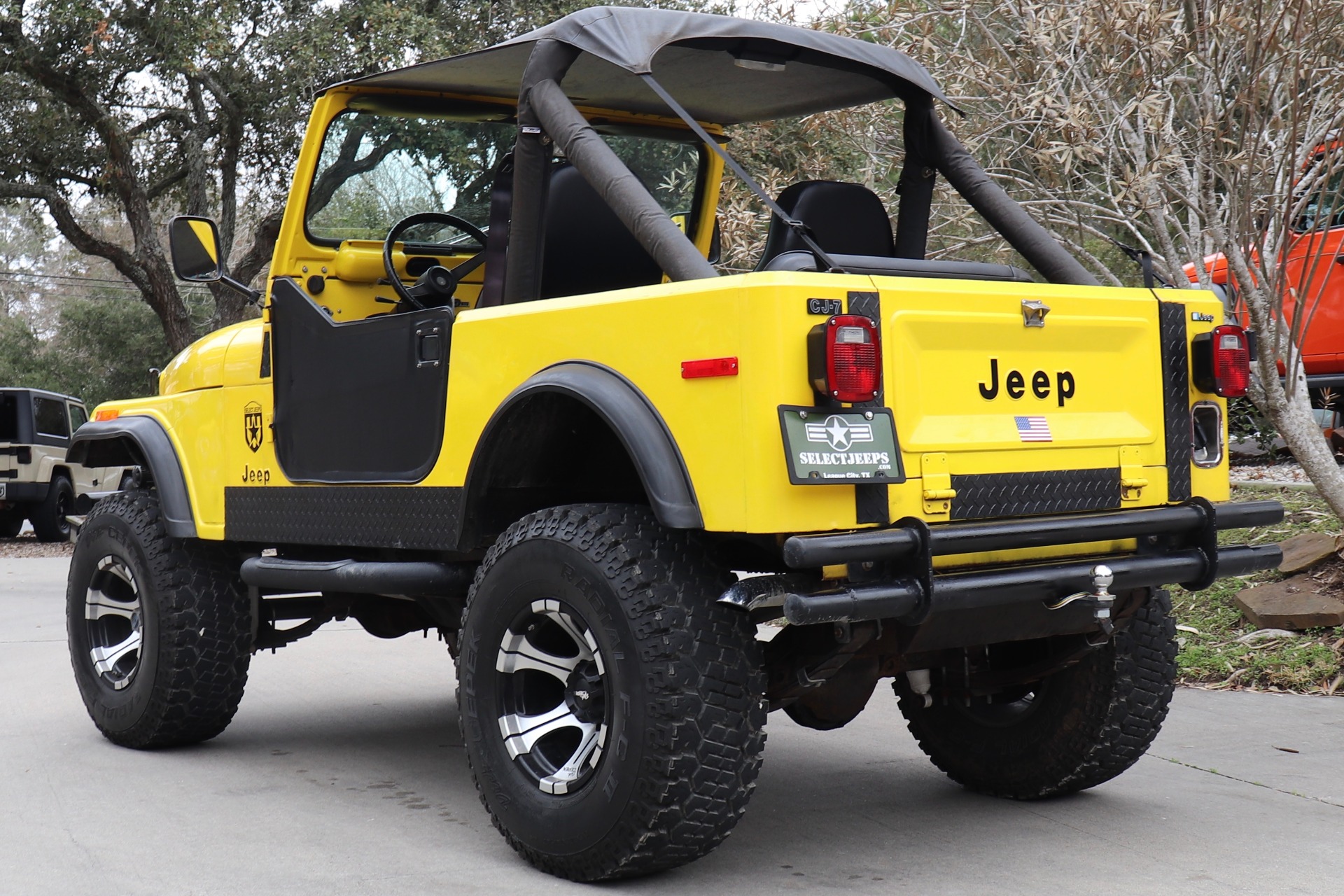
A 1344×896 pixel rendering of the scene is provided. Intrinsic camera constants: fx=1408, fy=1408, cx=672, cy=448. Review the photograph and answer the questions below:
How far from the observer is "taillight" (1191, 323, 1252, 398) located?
4.10 meters

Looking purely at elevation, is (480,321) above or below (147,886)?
above

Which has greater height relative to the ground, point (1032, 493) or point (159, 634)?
point (1032, 493)

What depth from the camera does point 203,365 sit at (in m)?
5.68

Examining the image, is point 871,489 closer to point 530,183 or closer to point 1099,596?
point 1099,596

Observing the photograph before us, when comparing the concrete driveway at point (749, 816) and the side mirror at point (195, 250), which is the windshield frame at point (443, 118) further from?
the concrete driveway at point (749, 816)

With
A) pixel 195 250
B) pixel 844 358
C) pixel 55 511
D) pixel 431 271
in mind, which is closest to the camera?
pixel 844 358

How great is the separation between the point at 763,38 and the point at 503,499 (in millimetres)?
1646

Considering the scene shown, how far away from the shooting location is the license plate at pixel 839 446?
3.32m

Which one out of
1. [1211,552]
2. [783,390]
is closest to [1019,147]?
[1211,552]

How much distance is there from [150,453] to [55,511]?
1565 centimetres

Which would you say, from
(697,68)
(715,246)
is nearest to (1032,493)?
(697,68)

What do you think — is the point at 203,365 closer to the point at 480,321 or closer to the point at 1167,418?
the point at 480,321

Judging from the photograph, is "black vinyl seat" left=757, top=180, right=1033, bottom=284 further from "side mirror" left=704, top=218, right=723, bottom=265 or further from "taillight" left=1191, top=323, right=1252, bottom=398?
"side mirror" left=704, top=218, right=723, bottom=265

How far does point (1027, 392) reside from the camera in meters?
3.83
